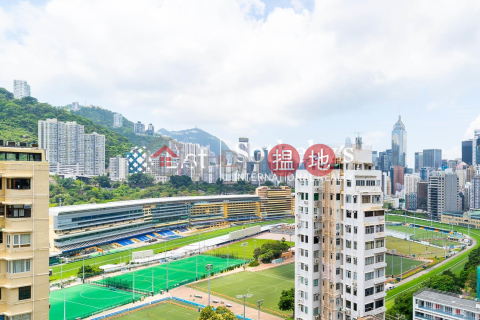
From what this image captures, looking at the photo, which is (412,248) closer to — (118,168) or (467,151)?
(118,168)

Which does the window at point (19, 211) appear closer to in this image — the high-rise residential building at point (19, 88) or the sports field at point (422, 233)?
the sports field at point (422, 233)

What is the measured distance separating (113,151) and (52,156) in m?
17.9

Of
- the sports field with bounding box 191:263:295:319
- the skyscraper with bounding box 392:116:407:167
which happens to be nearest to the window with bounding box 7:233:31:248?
the sports field with bounding box 191:263:295:319

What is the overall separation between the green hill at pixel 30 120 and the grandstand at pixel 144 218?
34437mm

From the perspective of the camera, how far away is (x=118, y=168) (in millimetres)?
104375

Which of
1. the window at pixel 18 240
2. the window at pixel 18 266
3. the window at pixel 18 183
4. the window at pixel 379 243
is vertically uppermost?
the window at pixel 18 183

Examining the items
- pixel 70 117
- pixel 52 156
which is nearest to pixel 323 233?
pixel 52 156

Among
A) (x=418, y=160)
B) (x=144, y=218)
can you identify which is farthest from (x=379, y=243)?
(x=418, y=160)

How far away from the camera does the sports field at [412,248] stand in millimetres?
51956

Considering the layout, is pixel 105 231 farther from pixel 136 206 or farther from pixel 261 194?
pixel 261 194

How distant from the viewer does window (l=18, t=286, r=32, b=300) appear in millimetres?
9375

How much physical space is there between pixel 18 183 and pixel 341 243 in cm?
1550

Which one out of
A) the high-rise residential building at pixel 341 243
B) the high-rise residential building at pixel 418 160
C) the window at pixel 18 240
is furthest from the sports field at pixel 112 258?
the high-rise residential building at pixel 418 160

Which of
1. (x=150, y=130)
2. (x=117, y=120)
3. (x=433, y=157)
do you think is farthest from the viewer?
(x=150, y=130)
